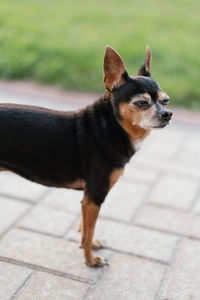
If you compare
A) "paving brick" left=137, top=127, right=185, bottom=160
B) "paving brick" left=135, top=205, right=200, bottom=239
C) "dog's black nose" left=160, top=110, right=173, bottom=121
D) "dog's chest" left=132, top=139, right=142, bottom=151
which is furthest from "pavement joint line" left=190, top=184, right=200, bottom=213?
"dog's black nose" left=160, top=110, right=173, bottom=121

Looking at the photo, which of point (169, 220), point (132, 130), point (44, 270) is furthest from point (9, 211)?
point (132, 130)

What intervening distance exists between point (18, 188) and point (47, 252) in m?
1.17

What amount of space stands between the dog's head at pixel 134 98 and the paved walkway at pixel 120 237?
1273 mm

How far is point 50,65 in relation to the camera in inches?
313

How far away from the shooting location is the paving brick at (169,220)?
425 cm

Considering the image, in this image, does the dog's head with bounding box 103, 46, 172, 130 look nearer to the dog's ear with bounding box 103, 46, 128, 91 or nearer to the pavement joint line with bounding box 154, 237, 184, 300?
the dog's ear with bounding box 103, 46, 128, 91

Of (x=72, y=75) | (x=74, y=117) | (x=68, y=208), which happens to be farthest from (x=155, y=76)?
(x=74, y=117)

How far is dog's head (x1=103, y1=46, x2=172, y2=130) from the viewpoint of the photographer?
10.5ft

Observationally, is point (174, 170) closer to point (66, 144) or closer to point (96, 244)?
point (96, 244)

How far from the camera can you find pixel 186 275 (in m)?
3.65

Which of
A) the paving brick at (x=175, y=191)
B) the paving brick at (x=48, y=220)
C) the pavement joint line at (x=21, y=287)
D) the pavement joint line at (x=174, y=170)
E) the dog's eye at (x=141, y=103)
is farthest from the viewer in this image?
the pavement joint line at (x=174, y=170)

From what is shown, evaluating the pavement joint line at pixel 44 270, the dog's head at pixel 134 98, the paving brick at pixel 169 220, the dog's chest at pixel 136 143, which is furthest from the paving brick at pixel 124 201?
the dog's head at pixel 134 98

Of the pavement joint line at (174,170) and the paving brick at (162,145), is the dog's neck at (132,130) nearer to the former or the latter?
the pavement joint line at (174,170)

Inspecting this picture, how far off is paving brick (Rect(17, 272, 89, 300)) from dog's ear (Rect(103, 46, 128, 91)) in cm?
156
